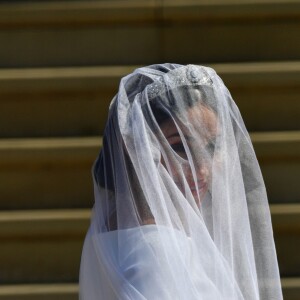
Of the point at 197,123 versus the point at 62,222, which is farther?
the point at 62,222

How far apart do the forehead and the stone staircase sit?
226cm

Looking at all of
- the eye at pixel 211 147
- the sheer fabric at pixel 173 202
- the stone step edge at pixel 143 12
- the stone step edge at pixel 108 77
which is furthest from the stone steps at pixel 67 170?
the eye at pixel 211 147

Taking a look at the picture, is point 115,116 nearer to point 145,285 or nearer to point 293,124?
point 145,285

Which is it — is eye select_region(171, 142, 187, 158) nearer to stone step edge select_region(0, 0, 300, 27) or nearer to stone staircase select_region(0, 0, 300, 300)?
stone staircase select_region(0, 0, 300, 300)

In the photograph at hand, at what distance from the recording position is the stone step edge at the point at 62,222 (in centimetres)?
425

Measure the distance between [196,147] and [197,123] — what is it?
5 cm

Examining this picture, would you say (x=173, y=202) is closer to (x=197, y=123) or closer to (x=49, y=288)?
(x=197, y=123)

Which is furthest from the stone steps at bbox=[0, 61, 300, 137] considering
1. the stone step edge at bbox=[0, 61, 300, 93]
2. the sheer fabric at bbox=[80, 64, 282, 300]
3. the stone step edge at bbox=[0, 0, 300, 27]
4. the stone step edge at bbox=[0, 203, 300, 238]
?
the sheer fabric at bbox=[80, 64, 282, 300]

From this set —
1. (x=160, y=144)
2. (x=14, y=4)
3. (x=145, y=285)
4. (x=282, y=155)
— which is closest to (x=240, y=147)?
(x=160, y=144)

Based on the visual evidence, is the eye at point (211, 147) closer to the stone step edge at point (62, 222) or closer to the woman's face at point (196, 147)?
the woman's face at point (196, 147)

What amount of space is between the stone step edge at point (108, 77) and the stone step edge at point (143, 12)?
0.70 feet

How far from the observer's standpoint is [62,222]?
168 inches

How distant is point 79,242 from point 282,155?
93 cm

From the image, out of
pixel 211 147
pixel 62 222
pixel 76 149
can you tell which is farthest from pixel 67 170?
pixel 211 147
